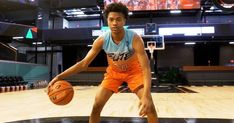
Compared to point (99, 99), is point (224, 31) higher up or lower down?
higher up

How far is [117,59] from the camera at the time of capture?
128 inches

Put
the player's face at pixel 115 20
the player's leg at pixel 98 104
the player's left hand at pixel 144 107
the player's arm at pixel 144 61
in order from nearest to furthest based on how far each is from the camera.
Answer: the player's left hand at pixel 144 107, the player's arm at pixel 144 61, the player's face at pixel 115 20, the player's leg at pixel 98 104

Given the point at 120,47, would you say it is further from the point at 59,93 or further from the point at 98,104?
the point at 59,93

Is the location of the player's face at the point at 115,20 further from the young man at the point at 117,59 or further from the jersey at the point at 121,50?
the jersey at the point at 121,50

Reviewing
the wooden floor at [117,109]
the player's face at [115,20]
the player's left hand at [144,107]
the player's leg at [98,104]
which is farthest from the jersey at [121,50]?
the wooden floor at [117,109]

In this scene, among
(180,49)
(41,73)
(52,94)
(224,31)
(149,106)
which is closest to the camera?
(149,106)

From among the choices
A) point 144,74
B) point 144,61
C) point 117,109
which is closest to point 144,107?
point 144,74

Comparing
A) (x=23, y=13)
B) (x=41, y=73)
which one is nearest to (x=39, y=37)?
(x=41, y=73)

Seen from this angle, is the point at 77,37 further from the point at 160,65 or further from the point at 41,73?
the point at 160,65

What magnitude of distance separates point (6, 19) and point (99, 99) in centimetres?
2037

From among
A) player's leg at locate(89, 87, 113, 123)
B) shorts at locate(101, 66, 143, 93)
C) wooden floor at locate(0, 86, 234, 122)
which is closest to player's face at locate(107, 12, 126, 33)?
shorts at locate(101, 66, 143, 93)

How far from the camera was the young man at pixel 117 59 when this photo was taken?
10.1 ft

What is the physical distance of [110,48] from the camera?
328 cm

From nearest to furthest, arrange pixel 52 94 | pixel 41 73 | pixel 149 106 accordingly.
Result: pixel 149 106 → pixel 52 94 → pixel 41 73
